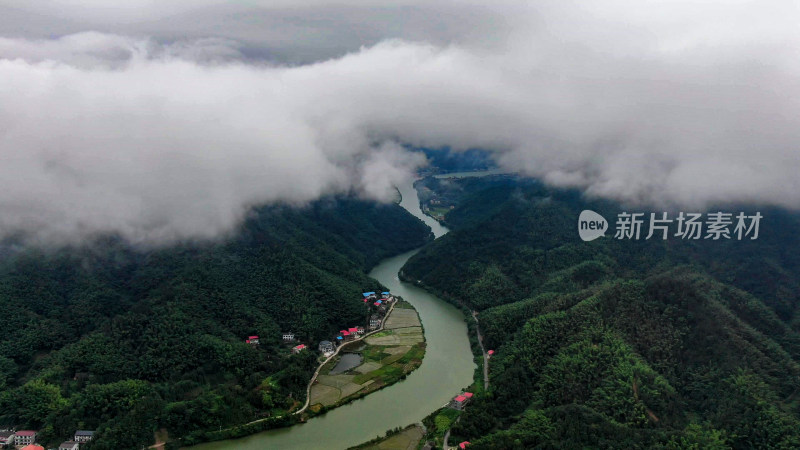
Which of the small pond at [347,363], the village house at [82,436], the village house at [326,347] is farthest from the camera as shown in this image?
the village house at [326,347]

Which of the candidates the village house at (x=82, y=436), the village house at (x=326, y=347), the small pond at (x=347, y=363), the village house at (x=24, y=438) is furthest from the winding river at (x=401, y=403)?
the village house at (x=24, y=438)

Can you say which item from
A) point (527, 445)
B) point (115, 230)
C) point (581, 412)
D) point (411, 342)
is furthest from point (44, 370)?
point (581, 412)

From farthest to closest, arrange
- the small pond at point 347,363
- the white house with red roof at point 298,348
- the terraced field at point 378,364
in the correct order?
1. the white house with red roof at point 298,348
2. the small pond at point 347,363
3. the terraced field at point 378,364

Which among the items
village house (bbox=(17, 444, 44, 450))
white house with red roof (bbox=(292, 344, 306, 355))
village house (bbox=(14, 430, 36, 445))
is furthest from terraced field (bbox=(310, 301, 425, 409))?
village house (bbox=(14, 430, 36, 445))

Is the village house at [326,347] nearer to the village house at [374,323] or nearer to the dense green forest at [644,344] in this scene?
the village house at [374,323]

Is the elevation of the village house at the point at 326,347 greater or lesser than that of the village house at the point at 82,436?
greater
